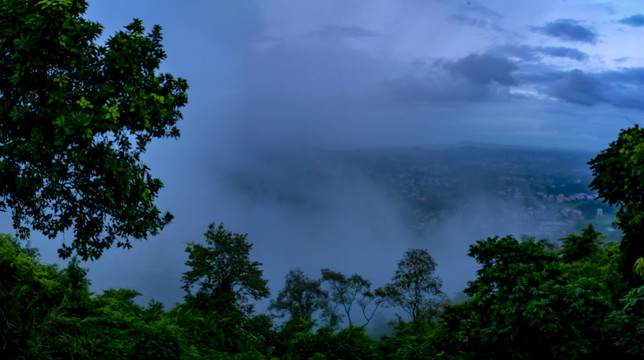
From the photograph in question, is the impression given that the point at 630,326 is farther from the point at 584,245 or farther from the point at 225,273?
the point at 225,273

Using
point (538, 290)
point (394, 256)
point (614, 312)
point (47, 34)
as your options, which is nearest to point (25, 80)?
point (47, 34)

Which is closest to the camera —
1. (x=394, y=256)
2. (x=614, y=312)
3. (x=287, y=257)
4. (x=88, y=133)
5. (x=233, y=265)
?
(x=88, y=133)

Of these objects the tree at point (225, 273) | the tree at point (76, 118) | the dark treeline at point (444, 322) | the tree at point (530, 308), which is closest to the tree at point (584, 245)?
the dark treeline at point (444, 322)

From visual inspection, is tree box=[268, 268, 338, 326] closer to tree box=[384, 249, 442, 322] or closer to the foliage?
tree box=[384, 249, 442, 322]

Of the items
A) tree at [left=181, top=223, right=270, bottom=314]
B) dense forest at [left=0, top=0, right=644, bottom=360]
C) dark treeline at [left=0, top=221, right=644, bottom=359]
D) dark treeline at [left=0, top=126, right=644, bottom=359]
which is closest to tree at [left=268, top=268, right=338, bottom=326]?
tree at [left=181, top=223, right=270, bottom=314]

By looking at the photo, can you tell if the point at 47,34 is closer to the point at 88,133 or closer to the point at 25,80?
the point at 25,80

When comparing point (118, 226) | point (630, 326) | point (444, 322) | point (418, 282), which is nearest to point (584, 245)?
point (418, 282)
